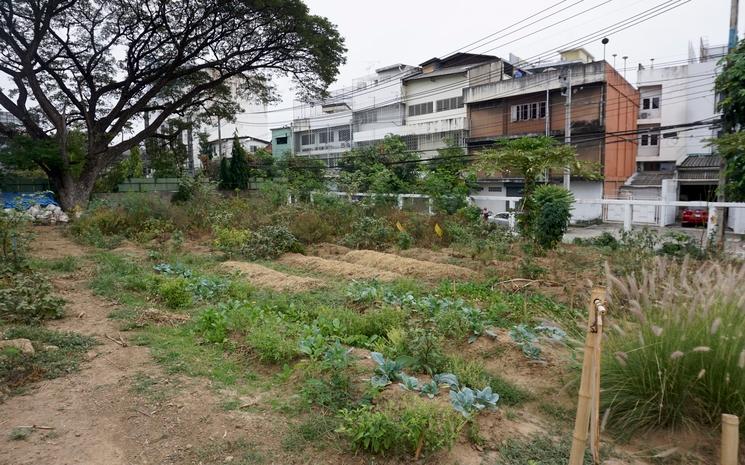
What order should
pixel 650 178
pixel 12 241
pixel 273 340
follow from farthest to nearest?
pixel 650 178 < pixel 12 241 < pixel 273 340

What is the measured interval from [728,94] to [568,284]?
17.0 ft

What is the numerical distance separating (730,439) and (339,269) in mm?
6292

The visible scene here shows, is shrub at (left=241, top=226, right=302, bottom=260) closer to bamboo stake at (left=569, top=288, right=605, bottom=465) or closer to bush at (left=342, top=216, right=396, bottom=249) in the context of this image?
bush at (left=342, top=216, right=396, bottom=249)

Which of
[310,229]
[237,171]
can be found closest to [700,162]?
[310,229]

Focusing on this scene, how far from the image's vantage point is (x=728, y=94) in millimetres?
8164

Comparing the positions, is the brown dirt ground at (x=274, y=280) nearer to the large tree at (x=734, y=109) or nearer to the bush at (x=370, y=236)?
the bush at (x=370, y=236)

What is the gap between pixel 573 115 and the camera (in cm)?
2583

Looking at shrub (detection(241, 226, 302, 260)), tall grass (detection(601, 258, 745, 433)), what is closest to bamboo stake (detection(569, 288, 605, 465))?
tall grass (detection(601, 258, 745, 433))

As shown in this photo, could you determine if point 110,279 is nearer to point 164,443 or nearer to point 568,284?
point 164,443

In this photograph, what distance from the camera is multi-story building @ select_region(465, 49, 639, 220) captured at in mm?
24719

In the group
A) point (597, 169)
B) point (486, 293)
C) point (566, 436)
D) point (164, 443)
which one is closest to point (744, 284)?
point (566, 436)

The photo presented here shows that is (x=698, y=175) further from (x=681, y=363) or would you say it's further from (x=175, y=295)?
(x=175, y=295)

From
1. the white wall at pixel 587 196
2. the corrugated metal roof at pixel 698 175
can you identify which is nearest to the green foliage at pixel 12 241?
the white wall at pixel 587 196

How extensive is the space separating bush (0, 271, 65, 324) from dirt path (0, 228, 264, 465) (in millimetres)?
1456
